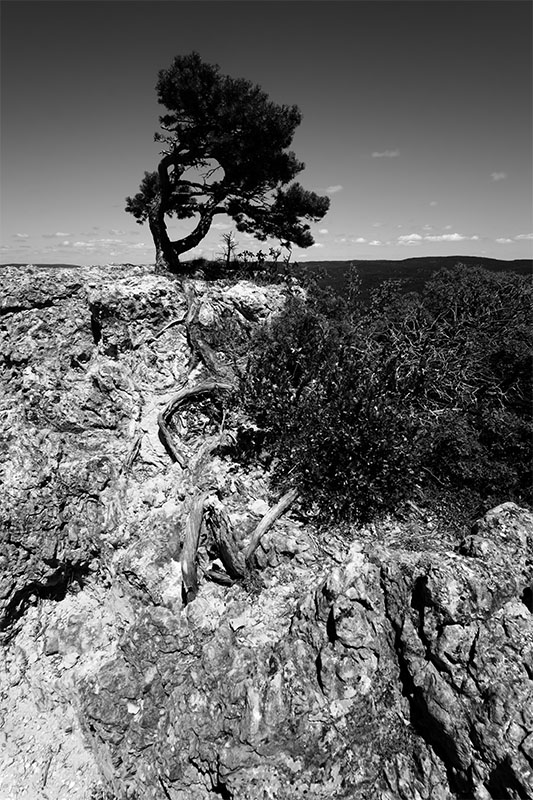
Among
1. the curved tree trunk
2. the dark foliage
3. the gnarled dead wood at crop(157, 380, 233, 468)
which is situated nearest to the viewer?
the dark foliage

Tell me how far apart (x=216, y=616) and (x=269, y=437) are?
4.01 m

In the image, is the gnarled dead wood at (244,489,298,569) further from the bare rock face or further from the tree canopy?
the tree canopy

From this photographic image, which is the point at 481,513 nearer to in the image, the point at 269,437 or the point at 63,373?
the point at 269,437

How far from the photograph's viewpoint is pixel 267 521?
8086 millimetres

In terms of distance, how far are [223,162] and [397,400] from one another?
367 inches

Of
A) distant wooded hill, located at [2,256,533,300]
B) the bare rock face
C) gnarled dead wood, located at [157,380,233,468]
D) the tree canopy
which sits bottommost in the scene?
the bare rock face

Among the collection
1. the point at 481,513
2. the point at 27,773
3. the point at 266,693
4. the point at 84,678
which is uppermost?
the point at 481,513

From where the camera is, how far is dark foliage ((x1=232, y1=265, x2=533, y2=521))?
8383 mm

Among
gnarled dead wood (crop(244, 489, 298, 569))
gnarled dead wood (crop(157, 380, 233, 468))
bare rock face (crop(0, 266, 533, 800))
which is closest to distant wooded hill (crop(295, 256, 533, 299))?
bare rock face (crop(0, 266, 533, 800))

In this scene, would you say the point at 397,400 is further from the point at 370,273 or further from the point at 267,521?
the point at 370,273

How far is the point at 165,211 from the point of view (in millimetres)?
14297

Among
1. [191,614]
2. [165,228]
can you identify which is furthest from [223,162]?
[191,614]

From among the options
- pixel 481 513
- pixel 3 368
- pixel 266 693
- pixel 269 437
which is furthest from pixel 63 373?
pixel 481 513

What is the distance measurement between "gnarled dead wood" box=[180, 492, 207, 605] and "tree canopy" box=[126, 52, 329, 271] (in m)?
8.49
